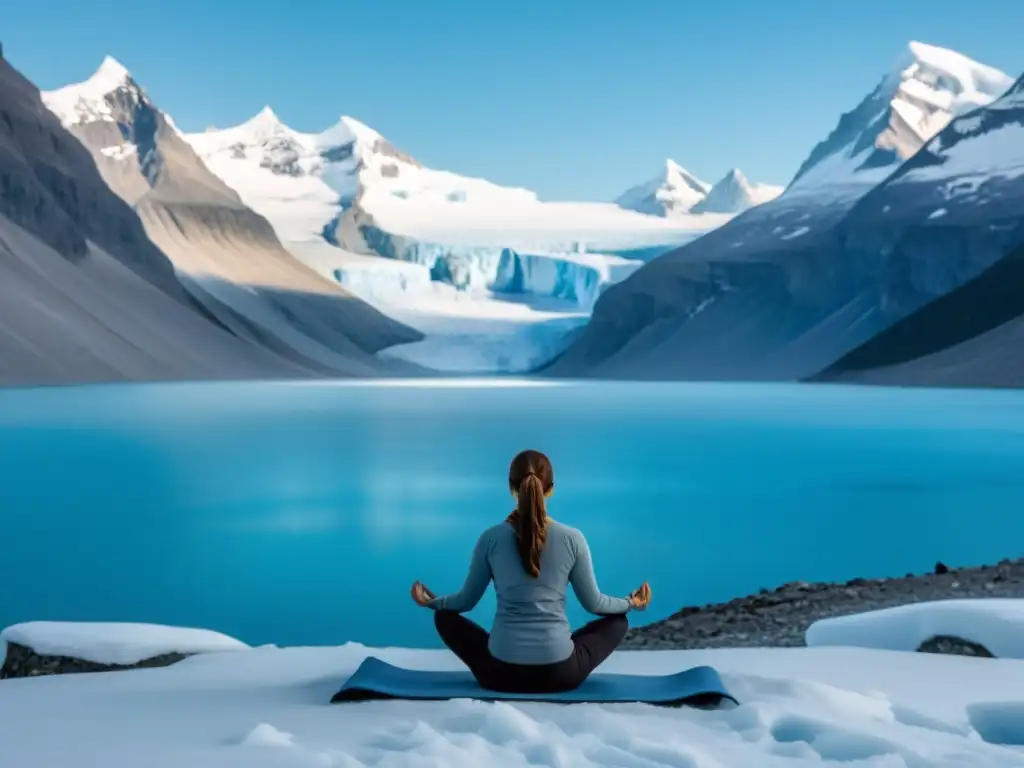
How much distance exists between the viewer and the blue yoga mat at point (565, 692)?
576 centimetres

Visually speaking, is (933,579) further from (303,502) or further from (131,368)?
(131,368)

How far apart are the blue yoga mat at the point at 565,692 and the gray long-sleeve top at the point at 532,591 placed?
236mm

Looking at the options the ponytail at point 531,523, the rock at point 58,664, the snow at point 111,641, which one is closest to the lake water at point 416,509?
the snow at point 111,641

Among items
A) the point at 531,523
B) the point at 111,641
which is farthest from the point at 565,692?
the point at 111,641

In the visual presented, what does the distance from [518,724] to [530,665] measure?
0.46 meters

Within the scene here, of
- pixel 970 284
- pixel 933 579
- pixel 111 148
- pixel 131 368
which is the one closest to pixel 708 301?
pixel 970 284

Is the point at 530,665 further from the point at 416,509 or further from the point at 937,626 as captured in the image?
the point at 416,509

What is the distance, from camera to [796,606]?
11086 millimetres

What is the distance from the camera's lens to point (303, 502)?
22172 mm

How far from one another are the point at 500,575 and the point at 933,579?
25.1 feet

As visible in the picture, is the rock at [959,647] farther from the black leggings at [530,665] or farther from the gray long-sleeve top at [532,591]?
the gray long-sleeve top at [532,591]

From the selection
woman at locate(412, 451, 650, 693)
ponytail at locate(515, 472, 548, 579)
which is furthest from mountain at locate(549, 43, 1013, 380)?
ponytail at locate(515, 472, 548, 579)

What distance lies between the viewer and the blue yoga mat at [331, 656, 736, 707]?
227 inches

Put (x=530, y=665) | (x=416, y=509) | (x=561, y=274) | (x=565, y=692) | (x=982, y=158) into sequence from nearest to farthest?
(x=530, y=665), (x=565, y=692), (x=416, y=509), (x=982, y=158), (x=561, y=274)
